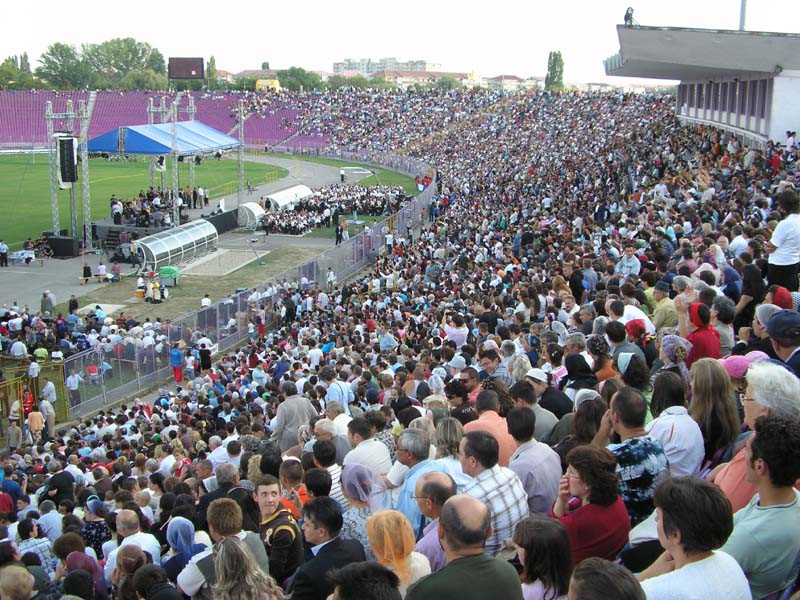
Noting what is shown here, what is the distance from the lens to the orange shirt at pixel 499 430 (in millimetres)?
6387

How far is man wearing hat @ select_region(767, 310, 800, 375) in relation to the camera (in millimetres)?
6609

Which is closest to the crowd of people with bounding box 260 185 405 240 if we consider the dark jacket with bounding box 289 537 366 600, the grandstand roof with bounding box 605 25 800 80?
the grandstand roof with bounding box 605 25 800 80

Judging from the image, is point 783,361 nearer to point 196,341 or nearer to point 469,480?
point 469,480

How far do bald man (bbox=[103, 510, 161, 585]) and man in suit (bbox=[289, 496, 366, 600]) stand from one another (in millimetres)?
2604

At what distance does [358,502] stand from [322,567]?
0.80 m

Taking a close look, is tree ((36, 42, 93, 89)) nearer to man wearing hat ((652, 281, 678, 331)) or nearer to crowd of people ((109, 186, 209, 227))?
crowd of people ((109, 186, 209, 227))

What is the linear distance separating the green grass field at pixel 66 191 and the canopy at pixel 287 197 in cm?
891

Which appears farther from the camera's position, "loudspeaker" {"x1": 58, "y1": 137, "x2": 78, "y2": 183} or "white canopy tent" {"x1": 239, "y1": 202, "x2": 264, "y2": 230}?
"white canopy tent" {"x1": 239, "y1": 202, "x2": 264, "y2": 230}

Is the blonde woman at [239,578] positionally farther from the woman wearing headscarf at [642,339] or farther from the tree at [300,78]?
the tree at [300,78]

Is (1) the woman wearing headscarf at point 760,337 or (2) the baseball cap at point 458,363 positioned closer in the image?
(1) the woman wearing headscarf at point 760,337

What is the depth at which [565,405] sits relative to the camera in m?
7.41

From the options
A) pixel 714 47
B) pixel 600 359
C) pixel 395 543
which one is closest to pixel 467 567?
pixel 395 543

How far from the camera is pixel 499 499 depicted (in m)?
5.28

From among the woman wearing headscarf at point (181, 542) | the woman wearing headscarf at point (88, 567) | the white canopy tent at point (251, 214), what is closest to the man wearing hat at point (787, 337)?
the woman wearing headscarf at point (181, 542)
